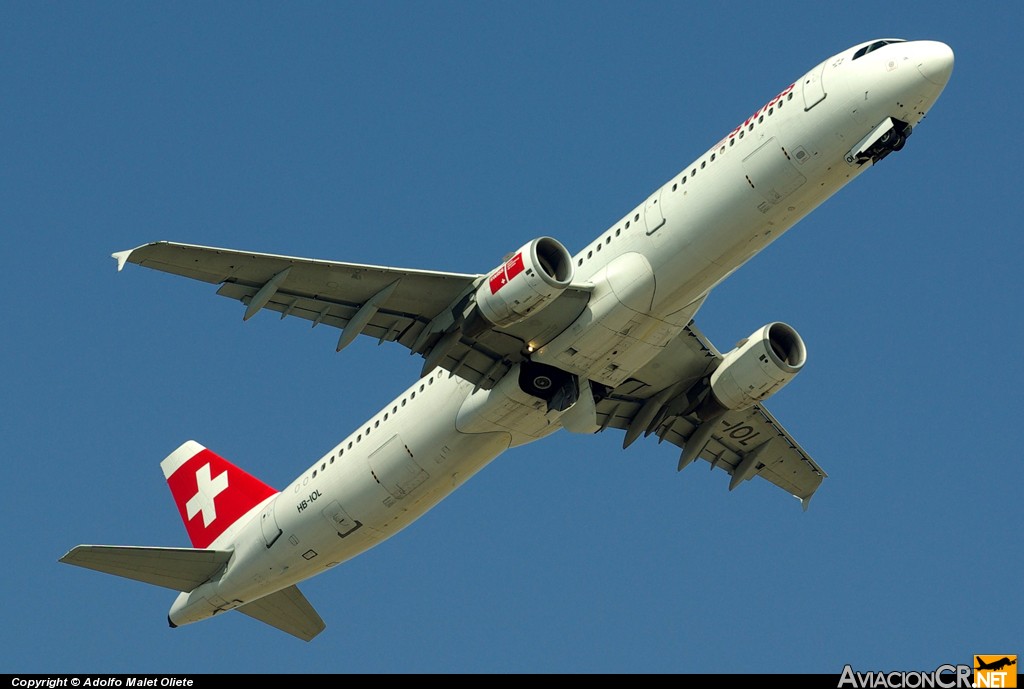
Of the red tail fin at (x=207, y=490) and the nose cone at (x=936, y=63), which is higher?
the nose cone at (x=936, y=63)

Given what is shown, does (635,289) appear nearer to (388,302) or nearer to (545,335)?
(545,335)

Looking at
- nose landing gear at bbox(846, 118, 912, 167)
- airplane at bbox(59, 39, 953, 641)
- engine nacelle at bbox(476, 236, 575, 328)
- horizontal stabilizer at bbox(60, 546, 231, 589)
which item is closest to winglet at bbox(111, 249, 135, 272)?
airplane at bbox(59, 39, 953, 641)

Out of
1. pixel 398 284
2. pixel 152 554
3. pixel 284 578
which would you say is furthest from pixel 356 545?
pixel 398 284

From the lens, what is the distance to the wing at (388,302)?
33.2 meters

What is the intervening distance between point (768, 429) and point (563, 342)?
1052 cm

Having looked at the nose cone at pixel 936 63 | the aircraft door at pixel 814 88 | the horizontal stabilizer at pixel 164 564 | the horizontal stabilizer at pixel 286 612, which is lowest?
the horizontal stabilizer at pixel 286 612

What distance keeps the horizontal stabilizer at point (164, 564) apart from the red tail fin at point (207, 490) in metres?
1.82

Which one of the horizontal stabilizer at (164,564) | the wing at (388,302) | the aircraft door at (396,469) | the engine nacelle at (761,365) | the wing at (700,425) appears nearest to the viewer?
the wing at (388,302)

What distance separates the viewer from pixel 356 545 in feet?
128

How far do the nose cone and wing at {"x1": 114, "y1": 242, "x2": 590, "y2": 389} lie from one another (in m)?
8.57

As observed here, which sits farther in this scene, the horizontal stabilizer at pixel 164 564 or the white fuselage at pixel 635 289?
the horizontal stabilizer at pixel 164 564

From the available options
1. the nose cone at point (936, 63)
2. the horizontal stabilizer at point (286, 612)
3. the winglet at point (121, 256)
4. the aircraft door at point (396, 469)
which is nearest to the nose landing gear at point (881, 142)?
the nose cone at point (936, 63)

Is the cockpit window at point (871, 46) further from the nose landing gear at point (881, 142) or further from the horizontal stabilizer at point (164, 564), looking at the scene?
the horizontal stabilizer at point (164, 564)

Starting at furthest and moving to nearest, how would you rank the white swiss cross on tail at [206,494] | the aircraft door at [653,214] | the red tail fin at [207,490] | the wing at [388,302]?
the white swiss cross on tail at [206,494], the red tail fin at [207,490], the aircraft door at [653,214], the wing at [388,302]
